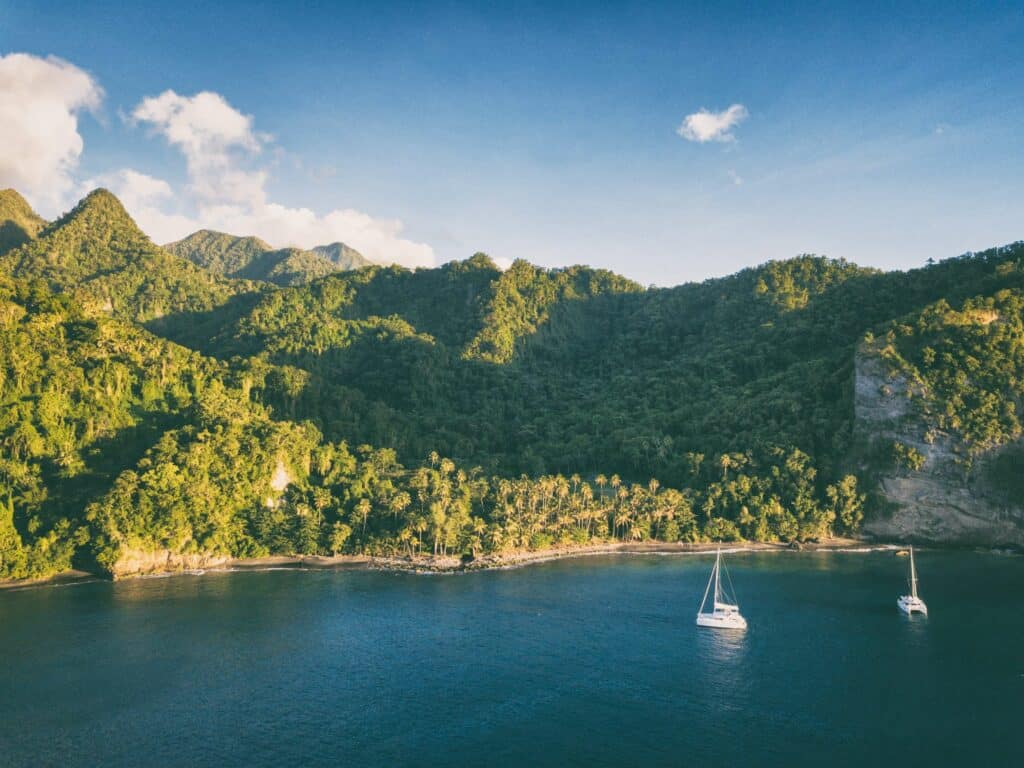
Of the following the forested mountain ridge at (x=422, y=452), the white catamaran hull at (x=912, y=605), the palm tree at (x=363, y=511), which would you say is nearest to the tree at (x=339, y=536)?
the forested mountain ridge at (x=422, y=452)

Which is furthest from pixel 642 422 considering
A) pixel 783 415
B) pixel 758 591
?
pixel 758 591

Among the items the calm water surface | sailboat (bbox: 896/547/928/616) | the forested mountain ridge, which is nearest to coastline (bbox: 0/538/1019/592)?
the forested mountain ridge

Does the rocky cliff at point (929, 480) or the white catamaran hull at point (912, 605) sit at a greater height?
the rocky cliff at point (929, 480)

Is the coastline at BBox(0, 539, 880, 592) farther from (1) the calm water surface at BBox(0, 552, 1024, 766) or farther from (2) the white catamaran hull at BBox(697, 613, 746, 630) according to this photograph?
(2) the white catamaran hull at BBox(697, 613, 746, 630)

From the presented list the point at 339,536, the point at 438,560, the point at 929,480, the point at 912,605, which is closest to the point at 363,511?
the point at 339,536

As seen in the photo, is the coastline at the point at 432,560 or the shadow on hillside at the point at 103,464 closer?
the coastline at the point at 432,560

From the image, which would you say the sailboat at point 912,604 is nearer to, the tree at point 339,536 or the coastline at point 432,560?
the coastline at point 432,560

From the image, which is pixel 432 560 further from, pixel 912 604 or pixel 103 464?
pixel 912 604
